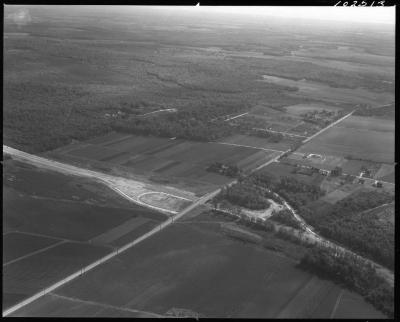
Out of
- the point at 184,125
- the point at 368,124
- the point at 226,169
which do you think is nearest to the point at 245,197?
the point at 226,169

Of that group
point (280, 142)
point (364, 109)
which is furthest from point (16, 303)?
point (364, 109)

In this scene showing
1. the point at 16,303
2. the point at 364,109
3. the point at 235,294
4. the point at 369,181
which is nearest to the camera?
the point at 16,303

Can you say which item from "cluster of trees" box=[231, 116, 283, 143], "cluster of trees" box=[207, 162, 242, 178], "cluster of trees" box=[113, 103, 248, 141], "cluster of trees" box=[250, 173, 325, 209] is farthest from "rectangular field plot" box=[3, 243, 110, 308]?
"cluster of trees" box=[231, 116, 283, 143]

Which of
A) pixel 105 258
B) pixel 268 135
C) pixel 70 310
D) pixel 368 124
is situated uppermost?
pixel 368 124

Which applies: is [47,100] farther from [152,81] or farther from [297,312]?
[297,312]

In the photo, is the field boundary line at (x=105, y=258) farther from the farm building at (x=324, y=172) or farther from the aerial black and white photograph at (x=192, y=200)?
the farm building at (x=324, y=172)

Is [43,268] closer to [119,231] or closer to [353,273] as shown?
[119,231]
